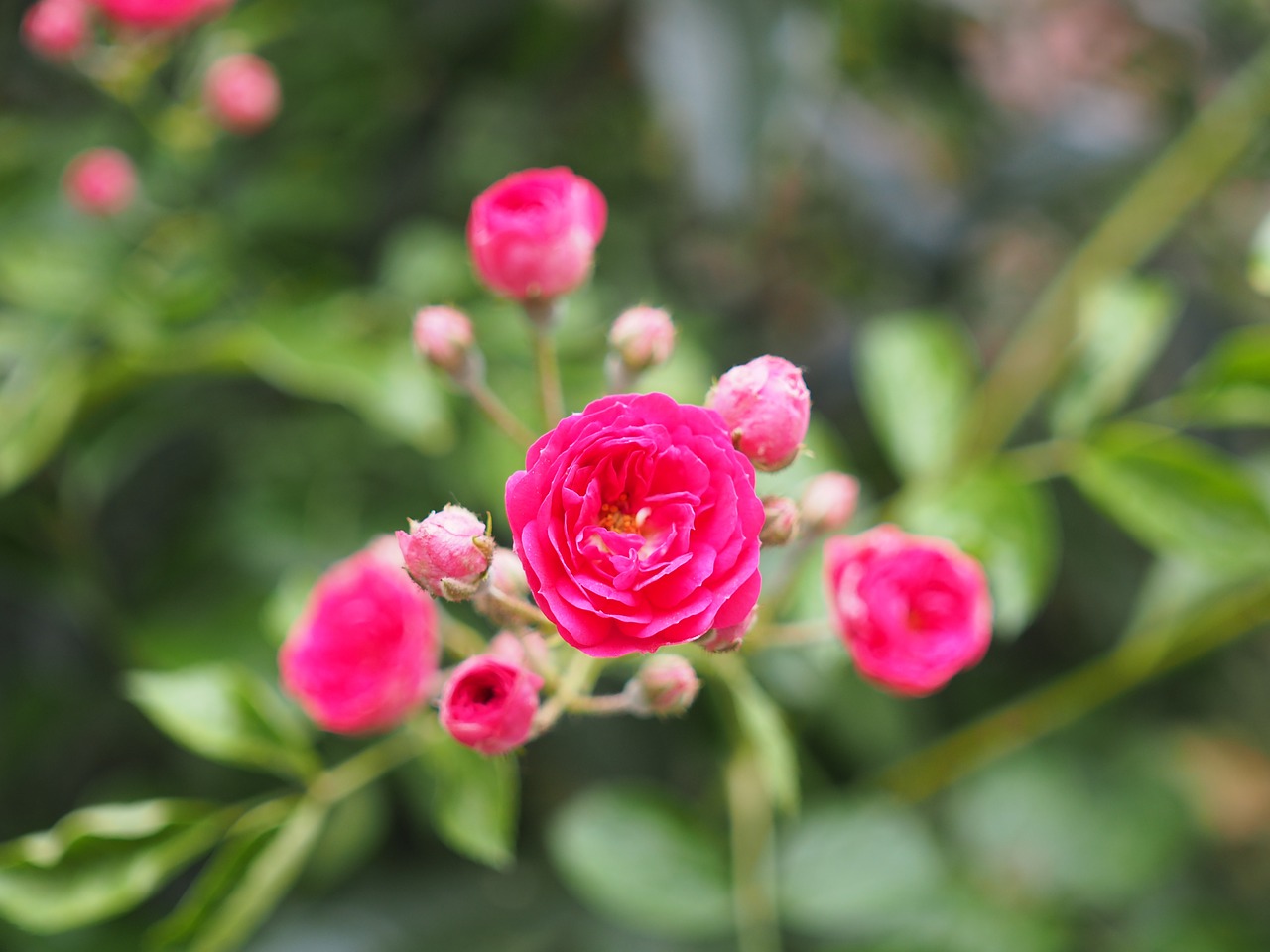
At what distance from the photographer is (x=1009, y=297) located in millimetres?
1646

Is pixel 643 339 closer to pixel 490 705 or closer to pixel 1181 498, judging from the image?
pixel 490 705

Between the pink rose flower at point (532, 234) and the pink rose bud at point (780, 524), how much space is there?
0.62ft

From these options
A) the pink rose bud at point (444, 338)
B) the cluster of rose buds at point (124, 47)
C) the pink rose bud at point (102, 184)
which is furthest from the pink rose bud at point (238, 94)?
the pink rose bud at point (444, 338)

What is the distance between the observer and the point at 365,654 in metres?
0.64

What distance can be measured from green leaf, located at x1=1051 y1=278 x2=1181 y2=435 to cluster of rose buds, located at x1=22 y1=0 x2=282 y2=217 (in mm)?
788

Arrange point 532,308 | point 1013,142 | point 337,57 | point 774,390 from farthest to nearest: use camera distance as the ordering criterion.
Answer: point 1013,142
point 337,57
point 532,308
point 774,390

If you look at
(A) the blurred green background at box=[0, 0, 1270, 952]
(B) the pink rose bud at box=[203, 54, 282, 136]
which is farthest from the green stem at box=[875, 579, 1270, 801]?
(B) the pink rose bud at box=[203, 54, 282, 136]

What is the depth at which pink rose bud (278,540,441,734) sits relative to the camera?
0.63m

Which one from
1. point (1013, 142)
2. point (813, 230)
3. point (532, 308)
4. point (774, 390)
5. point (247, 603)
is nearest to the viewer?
point (774, 390)

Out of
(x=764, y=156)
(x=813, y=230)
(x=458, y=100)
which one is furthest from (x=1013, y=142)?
(x=458, y=100)

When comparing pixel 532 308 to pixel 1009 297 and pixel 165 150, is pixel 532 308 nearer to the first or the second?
pixel 165 150

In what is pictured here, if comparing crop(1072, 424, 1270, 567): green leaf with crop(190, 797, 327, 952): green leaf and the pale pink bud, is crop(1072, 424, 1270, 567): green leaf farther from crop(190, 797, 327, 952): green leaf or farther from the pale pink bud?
crop(190, 797, 327, 952): green leaf

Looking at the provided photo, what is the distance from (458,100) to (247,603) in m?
0.68

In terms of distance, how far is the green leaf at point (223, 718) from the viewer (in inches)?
26.6
